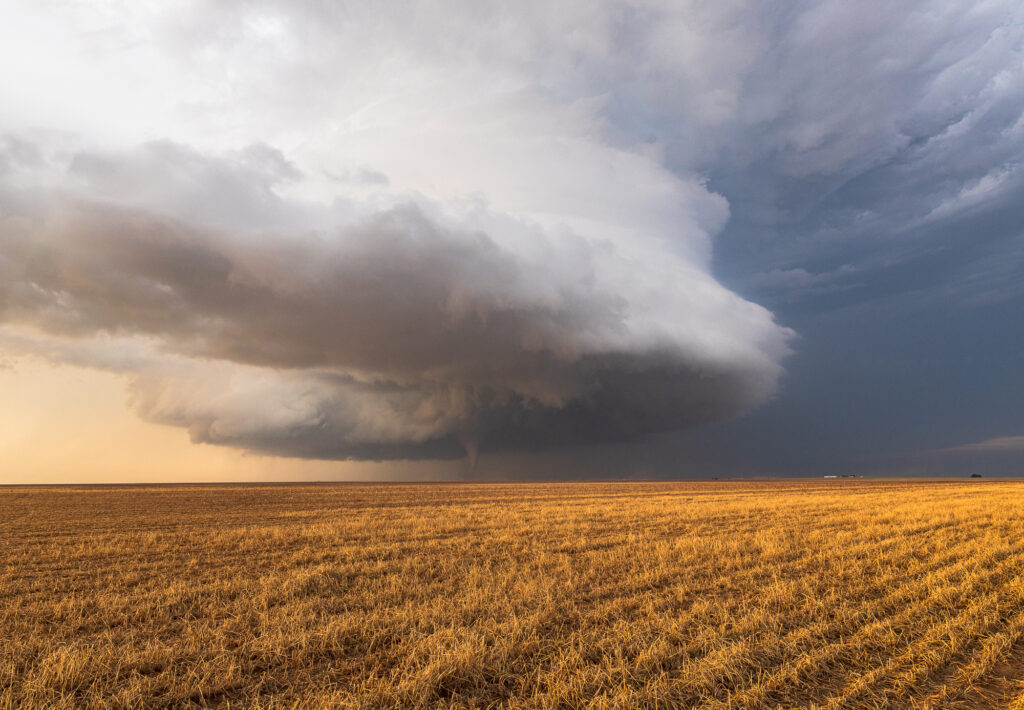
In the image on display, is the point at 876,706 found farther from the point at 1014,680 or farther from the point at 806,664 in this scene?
the point at 1014,680

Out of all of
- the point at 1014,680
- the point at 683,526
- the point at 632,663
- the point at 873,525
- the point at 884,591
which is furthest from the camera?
the point at 683,526

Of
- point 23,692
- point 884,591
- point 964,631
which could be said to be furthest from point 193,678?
point 884,591

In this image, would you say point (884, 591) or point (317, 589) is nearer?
point (884, 591)

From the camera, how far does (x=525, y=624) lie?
30.0ft

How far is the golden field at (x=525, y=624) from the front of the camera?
6793 millimetres

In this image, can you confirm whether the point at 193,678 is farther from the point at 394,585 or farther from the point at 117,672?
the point at 394,585

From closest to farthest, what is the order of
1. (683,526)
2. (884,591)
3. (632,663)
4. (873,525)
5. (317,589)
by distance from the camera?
(632,663) → (884,591) → (317,589) → (873,525) → (683,526)

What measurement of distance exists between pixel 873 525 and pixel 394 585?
820 inches

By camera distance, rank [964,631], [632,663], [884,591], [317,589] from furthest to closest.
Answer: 1. [317,589]
2. [884,591]
3. [964,631]
4. [632,663]

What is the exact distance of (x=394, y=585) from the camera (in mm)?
12695

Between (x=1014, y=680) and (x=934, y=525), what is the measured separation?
2015cm

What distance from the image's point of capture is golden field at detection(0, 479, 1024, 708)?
6.79 metres

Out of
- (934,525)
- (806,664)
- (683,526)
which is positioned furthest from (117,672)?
(934,525)

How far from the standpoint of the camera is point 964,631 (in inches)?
348
